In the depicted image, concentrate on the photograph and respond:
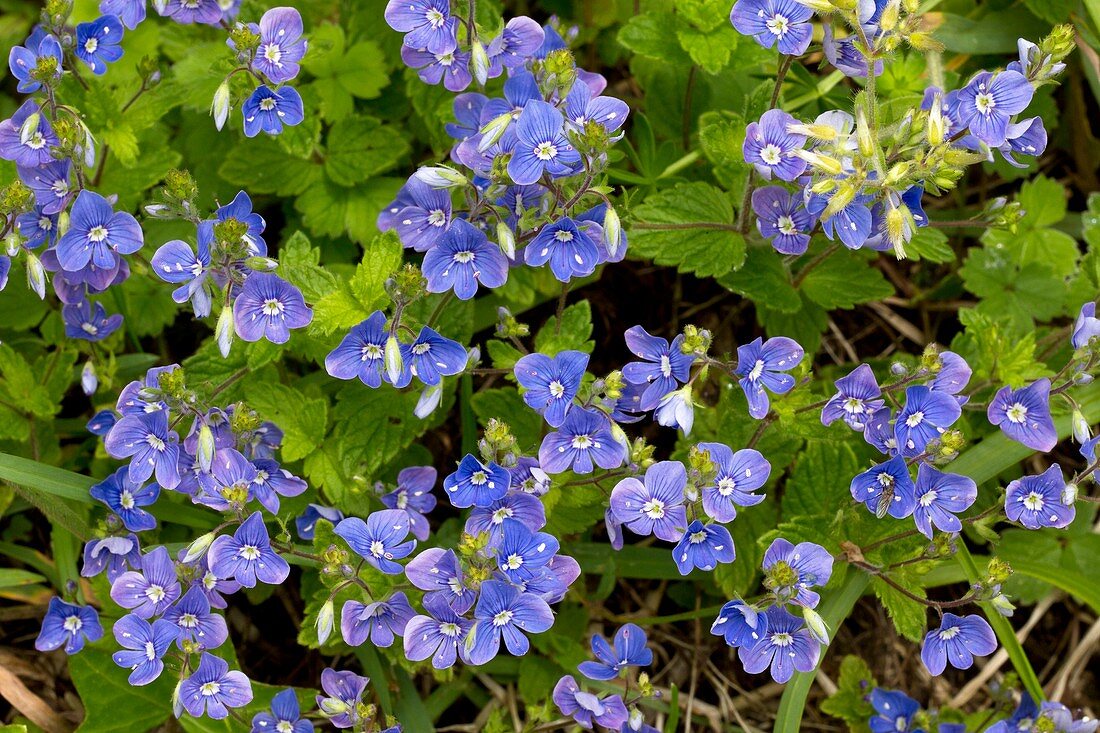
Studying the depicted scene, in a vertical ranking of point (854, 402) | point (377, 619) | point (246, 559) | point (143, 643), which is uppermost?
point (854, 402)

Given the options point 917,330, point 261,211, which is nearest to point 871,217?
point 917,330

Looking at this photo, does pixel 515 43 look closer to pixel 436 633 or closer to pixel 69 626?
pixel 436 633

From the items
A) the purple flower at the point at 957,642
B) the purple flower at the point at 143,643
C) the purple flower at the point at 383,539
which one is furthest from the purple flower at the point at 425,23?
the purple flower at the point at 957,642

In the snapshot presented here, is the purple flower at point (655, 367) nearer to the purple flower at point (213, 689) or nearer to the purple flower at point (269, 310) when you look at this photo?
the purple flower at point (269, 310)

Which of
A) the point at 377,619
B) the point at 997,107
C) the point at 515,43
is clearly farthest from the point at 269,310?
the point at 997,107

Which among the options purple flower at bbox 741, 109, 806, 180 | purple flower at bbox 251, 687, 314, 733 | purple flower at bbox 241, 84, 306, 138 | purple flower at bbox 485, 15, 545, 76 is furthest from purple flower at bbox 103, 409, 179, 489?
purple flower at bbox 741, 109, 806, 180
